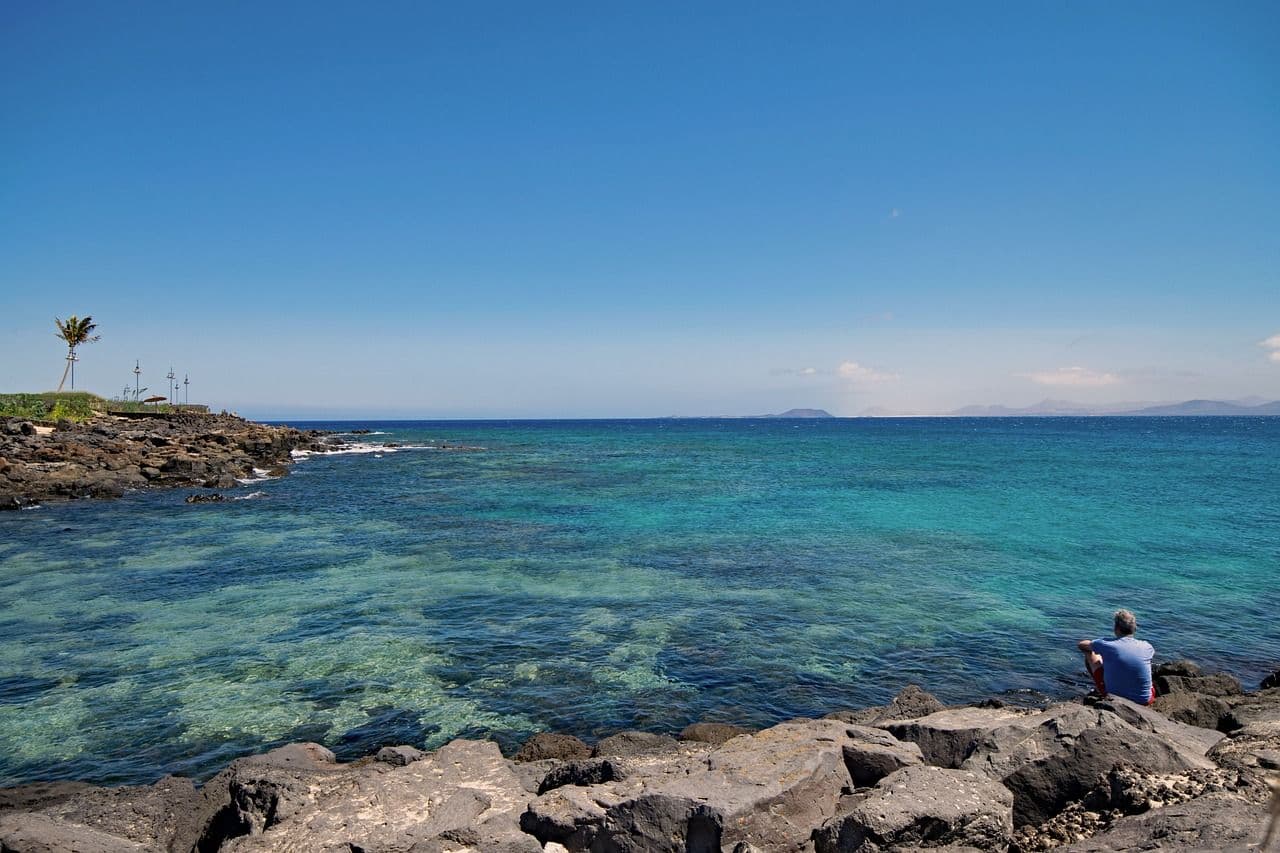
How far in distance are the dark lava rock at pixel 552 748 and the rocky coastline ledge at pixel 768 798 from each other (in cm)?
82

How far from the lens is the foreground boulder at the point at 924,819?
550cm

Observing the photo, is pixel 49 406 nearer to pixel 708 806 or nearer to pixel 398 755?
pixel 398 755

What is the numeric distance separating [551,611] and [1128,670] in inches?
440

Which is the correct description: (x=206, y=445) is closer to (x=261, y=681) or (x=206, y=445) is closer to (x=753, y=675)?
(x=261, y=681)

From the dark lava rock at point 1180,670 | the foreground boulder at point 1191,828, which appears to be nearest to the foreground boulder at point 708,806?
the foreground boulder at point 1191,828

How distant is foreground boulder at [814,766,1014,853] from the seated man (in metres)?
4.70

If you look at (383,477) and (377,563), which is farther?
(383,477)

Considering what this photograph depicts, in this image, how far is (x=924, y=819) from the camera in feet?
18.3

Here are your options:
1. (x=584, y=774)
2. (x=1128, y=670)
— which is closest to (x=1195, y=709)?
(x=1128, y=670)

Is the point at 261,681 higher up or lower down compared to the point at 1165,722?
lower down

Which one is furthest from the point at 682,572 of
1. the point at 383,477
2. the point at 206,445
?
the point at 206,445

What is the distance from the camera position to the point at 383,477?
153ft

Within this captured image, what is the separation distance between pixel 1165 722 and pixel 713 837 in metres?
5.70

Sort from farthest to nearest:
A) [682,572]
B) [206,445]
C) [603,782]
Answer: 1. [206,445]
2. [682,572]
3. [603,782]
